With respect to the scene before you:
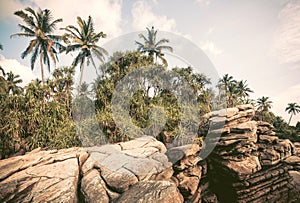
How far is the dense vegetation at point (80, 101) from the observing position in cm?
1288

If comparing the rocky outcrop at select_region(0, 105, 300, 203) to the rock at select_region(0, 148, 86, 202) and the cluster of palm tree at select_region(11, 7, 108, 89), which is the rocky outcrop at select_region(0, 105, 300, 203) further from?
the cluster of palm tree at select_region(11, 7, 108, 89)

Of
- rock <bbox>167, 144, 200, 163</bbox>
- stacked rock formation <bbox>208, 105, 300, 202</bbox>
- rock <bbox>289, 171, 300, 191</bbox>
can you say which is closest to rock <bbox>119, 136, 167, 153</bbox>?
rock <bbox>167, 144, 200, 163</bbox>

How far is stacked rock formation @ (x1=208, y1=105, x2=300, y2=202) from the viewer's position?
13.1 m

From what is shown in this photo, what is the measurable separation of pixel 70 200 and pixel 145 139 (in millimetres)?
6664

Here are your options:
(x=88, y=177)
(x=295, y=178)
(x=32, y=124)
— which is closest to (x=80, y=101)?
(x=32, y=124)

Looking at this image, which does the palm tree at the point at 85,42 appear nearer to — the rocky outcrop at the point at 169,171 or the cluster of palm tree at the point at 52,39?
the cluster of palm tree at the point at 52,39

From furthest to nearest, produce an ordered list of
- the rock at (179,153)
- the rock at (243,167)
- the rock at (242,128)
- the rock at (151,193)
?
1. the rock at (242,128)
2. the rock at (243,167)
3. the rock at (179,153)
4. the rock at (151,193)

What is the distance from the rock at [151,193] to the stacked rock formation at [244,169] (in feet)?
24.4

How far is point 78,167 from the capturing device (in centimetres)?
940

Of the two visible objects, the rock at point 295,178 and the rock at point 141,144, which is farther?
the rock at point 295,178

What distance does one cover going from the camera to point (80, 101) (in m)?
19.1

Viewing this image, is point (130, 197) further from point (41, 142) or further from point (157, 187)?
point (41, 142)

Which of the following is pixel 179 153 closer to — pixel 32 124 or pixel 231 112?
pixel 231 112

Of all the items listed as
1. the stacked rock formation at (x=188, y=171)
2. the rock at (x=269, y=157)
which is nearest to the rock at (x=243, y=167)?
the rock at (x=269, y=157)
